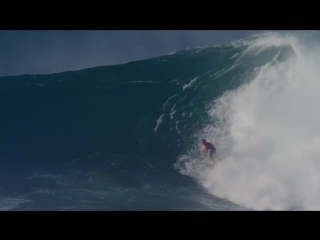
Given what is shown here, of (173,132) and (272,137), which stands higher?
(173,132)

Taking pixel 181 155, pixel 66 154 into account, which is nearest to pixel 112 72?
pixel 66 154

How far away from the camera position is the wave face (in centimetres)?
863

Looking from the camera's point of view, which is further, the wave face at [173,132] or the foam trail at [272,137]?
the wave face at [173,132]

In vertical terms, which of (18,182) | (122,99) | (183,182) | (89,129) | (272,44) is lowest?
(18,182)

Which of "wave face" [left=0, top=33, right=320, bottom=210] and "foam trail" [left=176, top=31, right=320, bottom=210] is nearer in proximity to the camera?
"foam trail" [left=176, top=31, right=320, bottom=210]

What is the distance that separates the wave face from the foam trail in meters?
0.04

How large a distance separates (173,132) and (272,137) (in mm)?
4310

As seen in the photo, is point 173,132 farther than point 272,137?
Yes

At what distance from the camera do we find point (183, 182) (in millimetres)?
9992

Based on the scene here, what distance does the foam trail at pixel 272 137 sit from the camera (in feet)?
28.0

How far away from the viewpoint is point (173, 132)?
12578 mm

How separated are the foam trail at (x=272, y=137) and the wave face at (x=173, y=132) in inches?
1.7
